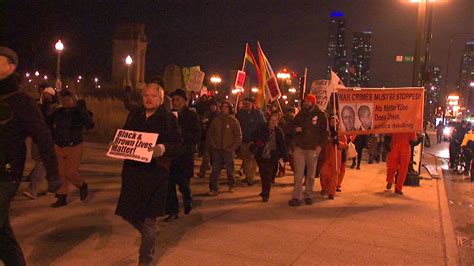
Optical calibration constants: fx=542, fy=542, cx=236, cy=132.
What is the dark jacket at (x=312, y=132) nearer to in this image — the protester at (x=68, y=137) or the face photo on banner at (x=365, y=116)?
the face photo on banner at (x=365, y=116)

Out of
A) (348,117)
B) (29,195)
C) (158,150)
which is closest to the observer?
(158,150)

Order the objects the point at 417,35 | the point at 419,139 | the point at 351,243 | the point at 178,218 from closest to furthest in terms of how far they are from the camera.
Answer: the point at 351,243, the point at 178,218, the point at 419,139, the point at 417,35

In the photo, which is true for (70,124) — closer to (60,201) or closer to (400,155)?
(60,201)

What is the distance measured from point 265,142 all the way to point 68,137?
3332mm

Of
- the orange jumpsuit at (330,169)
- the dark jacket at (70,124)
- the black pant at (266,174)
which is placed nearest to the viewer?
the dark jacket at (70,124)

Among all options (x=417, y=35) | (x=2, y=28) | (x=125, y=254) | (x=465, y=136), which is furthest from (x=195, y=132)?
(x=2, y=28)

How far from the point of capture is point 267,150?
9398mm

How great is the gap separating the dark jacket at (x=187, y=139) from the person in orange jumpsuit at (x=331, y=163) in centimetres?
335

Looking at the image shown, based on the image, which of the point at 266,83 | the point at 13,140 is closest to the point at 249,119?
the point at 266,83

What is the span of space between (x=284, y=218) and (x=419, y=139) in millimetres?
5221

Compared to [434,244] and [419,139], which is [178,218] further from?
[419,139]

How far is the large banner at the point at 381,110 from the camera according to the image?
35.1 feet

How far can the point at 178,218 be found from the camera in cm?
765

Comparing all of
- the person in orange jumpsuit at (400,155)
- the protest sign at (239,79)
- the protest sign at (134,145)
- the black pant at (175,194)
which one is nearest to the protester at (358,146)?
the protest sign at (239,79)
